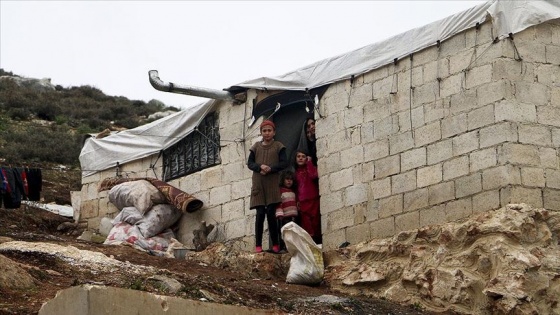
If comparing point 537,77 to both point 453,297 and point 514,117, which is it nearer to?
point 514,117

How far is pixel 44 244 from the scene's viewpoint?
13703 millimetres

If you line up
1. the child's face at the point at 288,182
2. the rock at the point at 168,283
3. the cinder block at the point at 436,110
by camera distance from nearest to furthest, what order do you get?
the rock at the point at 168,283, the cinder block at the point at 436,110, the child's face at the point at 288,182

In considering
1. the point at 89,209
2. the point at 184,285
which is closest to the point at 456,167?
the point at 184,285

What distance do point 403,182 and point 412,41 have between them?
5.11 ft

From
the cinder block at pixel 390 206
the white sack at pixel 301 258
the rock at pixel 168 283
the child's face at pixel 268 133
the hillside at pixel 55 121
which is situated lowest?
the rock at pixel 168 283

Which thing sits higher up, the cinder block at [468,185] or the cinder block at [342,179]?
the cinder block at [342,179]

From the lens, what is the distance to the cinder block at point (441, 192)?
1296 centimetres

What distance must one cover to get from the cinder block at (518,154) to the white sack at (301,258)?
7.95 ft

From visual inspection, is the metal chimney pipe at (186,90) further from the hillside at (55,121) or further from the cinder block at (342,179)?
the hillside at (55,121)

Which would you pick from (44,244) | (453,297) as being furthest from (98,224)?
(453,297)

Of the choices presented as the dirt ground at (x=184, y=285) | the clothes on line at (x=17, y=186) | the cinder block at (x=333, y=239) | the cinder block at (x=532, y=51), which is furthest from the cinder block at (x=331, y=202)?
the clothes on line at (x=17, y=186)

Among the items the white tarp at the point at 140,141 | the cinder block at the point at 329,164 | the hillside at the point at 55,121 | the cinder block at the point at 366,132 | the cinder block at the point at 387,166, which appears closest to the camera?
the cinder block at the point at 387,166

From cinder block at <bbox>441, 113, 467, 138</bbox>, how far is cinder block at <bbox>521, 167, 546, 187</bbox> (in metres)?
0.81

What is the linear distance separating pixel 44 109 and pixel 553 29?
20170 millimetres
